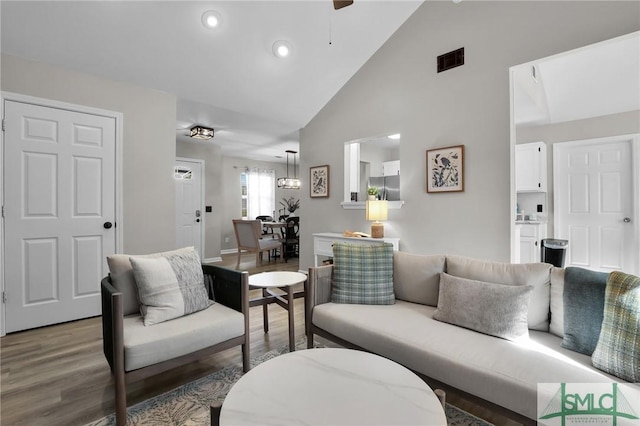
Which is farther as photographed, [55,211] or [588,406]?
[55,211]

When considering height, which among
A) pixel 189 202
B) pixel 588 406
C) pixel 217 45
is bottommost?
pixel 588 406

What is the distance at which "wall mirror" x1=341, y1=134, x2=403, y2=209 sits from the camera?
4.20 m

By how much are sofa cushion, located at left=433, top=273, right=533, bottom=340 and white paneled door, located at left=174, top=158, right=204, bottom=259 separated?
5248 millimetres

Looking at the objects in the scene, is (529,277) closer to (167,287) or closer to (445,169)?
(445,169)

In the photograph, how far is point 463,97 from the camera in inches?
118

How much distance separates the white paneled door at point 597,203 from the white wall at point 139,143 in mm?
5539

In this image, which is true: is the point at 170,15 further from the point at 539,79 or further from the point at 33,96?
the point at 539,79

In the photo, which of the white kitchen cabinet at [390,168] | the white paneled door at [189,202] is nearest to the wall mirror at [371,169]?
the white kitchen cabinet at [390,168]

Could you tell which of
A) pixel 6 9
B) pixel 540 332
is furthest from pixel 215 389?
pixel 6 9

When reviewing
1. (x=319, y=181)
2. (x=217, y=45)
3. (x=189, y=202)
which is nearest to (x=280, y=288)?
(x=319, y=181)

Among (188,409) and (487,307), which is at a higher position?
(487,307)

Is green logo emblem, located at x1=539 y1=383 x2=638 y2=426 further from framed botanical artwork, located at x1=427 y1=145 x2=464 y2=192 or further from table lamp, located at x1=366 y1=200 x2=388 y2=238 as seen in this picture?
table lamp, located at x1=366 y1=200 x2=388 y2=238

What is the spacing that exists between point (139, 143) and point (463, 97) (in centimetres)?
361

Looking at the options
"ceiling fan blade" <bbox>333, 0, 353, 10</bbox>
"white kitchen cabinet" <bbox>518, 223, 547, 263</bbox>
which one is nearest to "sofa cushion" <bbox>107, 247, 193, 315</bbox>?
"ceiling fan blade" <bbox>333, 0, 353, 10</bbox>
